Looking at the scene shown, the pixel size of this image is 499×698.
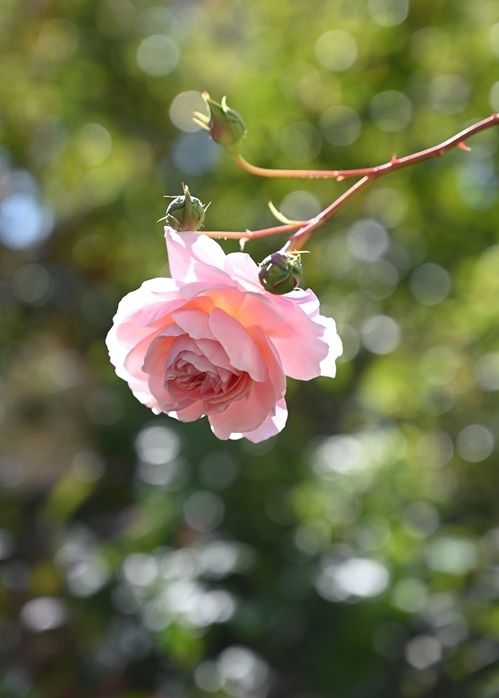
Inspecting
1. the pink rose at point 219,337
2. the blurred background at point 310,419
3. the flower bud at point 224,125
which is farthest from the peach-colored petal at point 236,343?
the blurred background at point 310,419

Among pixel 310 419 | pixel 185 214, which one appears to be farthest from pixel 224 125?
pixel 310 419

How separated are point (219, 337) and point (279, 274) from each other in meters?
0.05

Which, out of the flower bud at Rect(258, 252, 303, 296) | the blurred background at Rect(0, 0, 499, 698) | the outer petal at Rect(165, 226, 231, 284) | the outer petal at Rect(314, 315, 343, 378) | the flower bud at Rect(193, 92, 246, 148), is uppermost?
the flower bud at Rect(193, 92, 246, 148)

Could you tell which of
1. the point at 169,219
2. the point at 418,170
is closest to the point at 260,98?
the point at 418,170

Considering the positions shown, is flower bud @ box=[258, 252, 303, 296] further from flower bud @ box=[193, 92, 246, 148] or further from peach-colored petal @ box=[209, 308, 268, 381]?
flower bud @ box=[193, 92, 246, 148]

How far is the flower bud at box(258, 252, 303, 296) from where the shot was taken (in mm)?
589

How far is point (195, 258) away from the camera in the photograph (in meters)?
0.60

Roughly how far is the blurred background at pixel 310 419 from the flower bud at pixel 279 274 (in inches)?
38.6

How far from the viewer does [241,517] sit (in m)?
2.04

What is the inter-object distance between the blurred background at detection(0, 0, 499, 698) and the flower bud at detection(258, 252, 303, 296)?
0.98 meters

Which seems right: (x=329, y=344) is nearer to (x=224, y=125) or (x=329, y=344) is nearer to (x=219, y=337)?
(x=219, y=337)

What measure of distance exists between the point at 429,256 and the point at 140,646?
94cm

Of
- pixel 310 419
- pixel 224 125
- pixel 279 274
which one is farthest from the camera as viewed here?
pixel 310 419

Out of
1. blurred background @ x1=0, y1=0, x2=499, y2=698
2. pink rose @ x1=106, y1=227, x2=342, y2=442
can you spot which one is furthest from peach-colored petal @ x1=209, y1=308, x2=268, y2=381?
blurred background @ x1=0, y1=0, x2=499, y2=698
